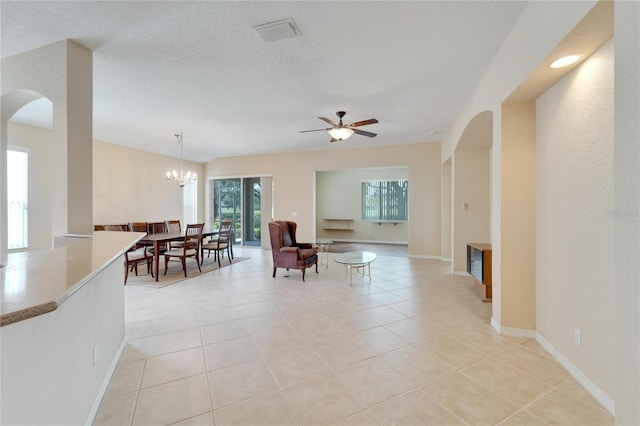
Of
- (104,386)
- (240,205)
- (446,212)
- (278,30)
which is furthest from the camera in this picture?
(240,205)

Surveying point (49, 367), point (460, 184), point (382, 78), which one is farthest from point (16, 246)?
point (460, 184)

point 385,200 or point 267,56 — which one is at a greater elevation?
point 267,56

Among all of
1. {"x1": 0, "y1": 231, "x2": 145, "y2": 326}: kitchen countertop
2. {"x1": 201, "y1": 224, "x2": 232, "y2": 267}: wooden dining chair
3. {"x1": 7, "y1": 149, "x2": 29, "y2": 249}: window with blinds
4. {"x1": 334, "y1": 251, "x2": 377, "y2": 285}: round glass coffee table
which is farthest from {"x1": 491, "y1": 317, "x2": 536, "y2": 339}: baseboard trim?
{"x1": 7, "y1": 149, "x2": 29, "y2": 249}: window with blinds

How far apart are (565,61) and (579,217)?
1174 mm

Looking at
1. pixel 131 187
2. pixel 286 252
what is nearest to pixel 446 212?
pixel 286 252

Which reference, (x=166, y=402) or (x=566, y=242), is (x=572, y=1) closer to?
(x=566, y=242)

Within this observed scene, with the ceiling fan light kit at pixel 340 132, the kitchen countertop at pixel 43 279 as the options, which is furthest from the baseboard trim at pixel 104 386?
the ceiling fan light kit at pixel 340 132

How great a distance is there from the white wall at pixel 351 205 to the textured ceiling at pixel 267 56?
16.1 feet

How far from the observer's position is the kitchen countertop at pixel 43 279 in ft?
2.47

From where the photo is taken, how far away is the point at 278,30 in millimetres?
2432

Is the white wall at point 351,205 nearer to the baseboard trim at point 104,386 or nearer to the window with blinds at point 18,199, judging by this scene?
the window with blinds at point 18,199

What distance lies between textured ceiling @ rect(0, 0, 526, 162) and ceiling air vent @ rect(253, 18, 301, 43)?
0.07 metres

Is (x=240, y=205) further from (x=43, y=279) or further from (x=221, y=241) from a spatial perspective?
(x=43, y=279)

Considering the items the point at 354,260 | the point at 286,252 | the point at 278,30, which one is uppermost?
the point at 278,30
